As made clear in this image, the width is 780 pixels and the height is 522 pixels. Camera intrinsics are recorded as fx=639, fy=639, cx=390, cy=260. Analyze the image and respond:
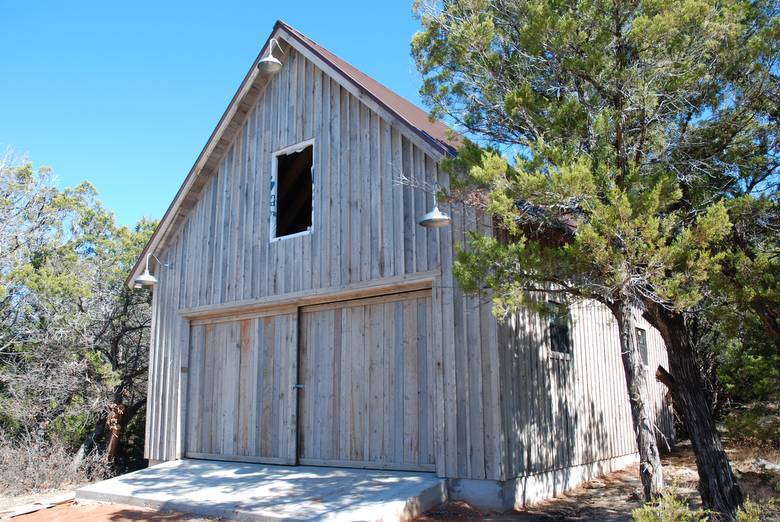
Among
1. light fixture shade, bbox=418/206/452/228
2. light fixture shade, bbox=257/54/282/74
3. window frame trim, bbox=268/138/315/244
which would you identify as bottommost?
light fixture shade, bbox=418/206/452/228

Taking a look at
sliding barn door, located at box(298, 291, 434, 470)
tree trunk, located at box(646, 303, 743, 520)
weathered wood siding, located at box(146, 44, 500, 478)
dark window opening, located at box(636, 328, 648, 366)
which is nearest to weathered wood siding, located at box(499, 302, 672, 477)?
weathered wood siding, located at box(146, 44, 500, 478)

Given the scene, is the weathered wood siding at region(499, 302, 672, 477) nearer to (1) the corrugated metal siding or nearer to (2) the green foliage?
(1) the corrugated metal siding

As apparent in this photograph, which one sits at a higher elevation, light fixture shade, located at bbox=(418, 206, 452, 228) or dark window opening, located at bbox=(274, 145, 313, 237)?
dark window opening, located at bbox=(274, 145, 313, 237)

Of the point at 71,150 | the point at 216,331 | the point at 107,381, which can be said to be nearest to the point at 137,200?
the point at 71,150

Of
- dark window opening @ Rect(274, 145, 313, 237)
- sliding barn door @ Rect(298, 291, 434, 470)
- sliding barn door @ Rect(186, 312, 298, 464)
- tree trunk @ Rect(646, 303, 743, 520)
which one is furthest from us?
dark window opening @ Rect(274, 145, 313, 237)

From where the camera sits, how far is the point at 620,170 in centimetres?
631

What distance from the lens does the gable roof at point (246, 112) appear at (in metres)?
9.86

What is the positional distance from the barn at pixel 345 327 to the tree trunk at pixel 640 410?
1.55 metres

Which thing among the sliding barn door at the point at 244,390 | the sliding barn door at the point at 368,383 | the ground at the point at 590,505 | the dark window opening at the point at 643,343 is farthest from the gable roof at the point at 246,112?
the dark window opening at the point at 643,343

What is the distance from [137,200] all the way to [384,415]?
40.0 feet

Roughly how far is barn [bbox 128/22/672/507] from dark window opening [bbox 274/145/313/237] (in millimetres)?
49

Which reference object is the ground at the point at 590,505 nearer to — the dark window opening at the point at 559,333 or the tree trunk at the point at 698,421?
the tree trunk at the point at 698,421

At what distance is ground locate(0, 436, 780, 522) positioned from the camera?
23.7 feet

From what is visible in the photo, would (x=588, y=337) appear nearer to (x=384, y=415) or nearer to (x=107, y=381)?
(x=384, y=415)
